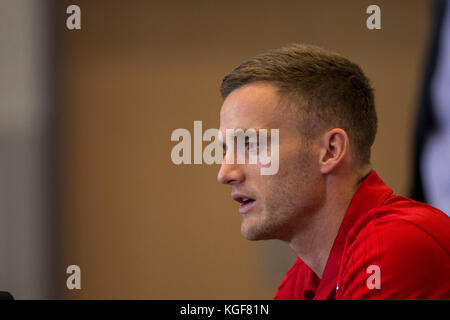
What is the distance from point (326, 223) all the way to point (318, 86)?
27cm

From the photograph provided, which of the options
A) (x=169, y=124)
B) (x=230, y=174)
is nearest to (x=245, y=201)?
(x=230, y=174)

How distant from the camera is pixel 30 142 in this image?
257 cm

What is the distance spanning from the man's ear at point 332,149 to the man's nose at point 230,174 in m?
0.16

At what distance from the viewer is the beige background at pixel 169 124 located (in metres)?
2.51

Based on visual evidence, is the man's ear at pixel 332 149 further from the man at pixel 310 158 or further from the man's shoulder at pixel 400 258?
the man's shoulder at pixel 400 258

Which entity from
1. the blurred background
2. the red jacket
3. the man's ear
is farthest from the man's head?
the blurred background

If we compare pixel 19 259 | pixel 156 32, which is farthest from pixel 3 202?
pixel 156 32

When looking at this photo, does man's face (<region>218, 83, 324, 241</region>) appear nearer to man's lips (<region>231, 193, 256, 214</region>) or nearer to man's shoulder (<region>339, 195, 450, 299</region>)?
man's lips (<region>231, 193, 256, 214</region>)

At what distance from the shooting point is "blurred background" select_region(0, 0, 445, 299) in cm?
252

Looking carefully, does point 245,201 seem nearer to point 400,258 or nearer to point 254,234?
point 254,234

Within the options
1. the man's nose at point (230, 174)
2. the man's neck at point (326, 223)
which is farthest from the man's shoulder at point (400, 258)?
the man's nose at point (230, 174)

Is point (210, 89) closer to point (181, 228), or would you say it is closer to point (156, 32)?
point (156, 32)

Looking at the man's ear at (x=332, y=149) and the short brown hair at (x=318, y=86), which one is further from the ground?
the short brown hair at (x=318, y=86)

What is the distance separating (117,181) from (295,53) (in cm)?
164
